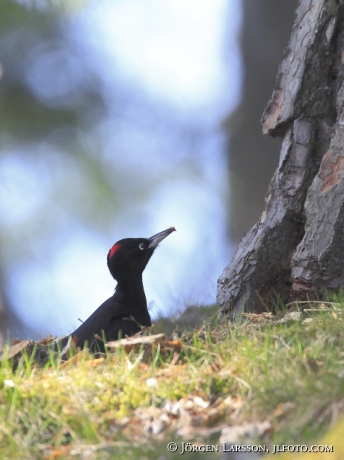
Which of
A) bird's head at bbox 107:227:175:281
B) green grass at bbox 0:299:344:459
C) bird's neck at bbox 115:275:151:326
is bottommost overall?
green grass at bbox 0:299:344:459

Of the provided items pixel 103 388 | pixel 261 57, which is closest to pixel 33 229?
pixel 261 57

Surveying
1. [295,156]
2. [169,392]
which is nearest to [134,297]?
[295,156]

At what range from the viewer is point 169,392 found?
2.86m

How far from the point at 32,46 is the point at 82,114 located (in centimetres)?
147

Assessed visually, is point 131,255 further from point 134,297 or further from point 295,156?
point 295,156

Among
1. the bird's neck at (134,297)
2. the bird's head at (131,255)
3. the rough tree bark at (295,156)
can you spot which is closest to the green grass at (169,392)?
the rough tree bark at (295,156)

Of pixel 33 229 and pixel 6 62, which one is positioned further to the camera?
pixel 33 229

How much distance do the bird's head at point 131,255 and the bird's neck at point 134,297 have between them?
0.24 feet

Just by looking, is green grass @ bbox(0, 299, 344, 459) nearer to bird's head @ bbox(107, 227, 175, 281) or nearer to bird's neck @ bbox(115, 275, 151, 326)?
bird's neck @ bbox(115, 275, 151, 326)

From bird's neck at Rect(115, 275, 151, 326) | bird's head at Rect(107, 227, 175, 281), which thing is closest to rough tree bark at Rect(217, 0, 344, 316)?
bird's neck at Rect(115, 275, 151, 326)

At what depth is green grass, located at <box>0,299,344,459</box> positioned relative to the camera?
8.00 feet

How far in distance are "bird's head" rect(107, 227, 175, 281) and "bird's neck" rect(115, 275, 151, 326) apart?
7cm

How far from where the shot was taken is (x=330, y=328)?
322cm

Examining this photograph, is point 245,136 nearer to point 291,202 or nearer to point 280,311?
point 291,202
